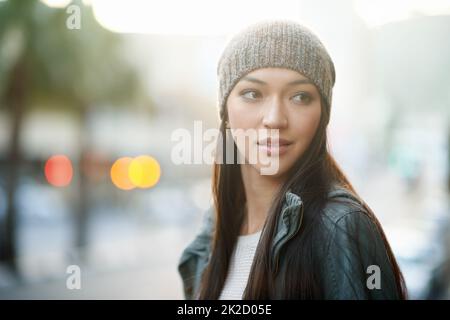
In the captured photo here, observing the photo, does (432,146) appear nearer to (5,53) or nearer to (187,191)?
(187,191)

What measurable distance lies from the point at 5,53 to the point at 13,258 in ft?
13.2

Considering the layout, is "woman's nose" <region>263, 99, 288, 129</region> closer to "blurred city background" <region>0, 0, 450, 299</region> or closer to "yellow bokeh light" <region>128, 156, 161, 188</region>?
"blurred city background" <region>0, 0, 450, 299</region>

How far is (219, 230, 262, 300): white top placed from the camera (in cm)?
183

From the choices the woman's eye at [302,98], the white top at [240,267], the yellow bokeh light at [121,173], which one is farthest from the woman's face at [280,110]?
the yellow bokeh light at [121,173]

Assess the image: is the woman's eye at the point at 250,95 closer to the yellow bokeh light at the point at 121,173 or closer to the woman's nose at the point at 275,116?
the woman's nose at the point at 275,116

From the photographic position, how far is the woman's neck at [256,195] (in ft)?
6.06

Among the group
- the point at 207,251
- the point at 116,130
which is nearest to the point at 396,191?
the point at 116,130

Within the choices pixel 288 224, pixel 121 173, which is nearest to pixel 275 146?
pixel 288 224

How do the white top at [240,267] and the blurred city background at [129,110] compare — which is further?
the blurred city background at [129,110]

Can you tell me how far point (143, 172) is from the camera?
2794cm

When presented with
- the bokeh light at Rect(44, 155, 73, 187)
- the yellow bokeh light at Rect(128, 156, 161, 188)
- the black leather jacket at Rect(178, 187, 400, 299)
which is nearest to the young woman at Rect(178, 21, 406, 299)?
the black leather jacket at Rect(178, 187, 400, 299)

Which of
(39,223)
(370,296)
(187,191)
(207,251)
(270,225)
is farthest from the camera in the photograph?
(187,191)

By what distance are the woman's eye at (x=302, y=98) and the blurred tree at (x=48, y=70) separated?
768 centimetres

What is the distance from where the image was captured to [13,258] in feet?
34.5
